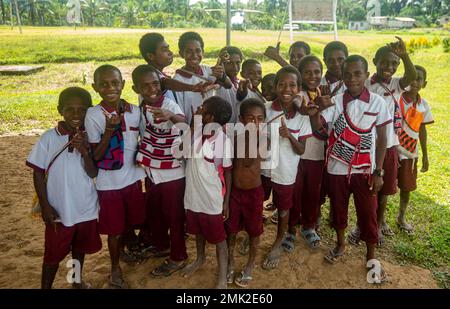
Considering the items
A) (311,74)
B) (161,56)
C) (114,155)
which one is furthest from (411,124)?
(114,155)

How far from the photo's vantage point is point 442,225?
12.6 feet

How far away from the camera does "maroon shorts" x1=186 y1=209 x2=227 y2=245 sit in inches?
103

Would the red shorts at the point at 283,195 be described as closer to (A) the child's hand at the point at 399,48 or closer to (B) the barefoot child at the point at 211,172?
(B) the barefoot child at the point at 211,172

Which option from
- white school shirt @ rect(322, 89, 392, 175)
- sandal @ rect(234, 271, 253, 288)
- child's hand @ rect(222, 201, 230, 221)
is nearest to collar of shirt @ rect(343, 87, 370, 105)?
white school shirt @ rect(322, 89, 392, 175)

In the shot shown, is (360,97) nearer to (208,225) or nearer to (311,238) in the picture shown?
(311,238)

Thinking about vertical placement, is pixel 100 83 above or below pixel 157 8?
below

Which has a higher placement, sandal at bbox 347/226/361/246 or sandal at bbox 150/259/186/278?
sandal at bbox 150/259/186/278

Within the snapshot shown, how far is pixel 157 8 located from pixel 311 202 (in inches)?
1812

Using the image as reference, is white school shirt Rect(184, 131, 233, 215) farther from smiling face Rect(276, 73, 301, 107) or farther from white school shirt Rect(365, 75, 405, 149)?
white school shirt Rect(365, 75, 405, 149)

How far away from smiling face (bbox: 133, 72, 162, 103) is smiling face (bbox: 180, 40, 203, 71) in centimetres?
56

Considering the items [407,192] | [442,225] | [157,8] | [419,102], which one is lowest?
[442,225]

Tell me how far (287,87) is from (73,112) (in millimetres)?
1522
